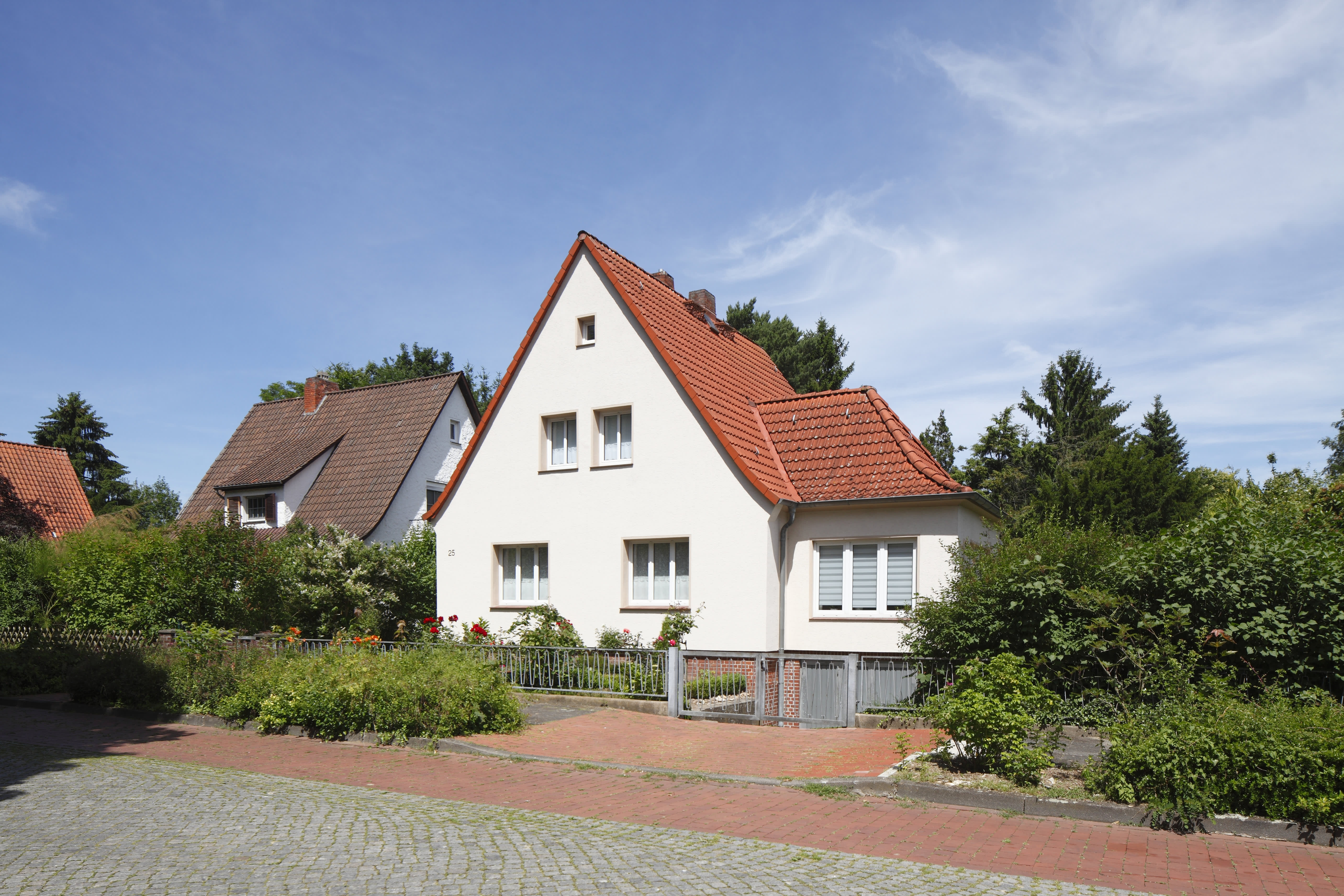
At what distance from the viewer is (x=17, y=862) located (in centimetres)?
675

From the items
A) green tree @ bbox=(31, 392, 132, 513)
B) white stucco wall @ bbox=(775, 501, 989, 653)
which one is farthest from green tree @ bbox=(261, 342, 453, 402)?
white stucco wall @ bbox=(775, 501, 989, 653)

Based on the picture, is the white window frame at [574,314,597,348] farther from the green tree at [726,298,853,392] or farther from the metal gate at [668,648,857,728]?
the green tree at [726,298,853,392]

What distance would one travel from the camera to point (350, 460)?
1251 inches

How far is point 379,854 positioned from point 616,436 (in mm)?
13526

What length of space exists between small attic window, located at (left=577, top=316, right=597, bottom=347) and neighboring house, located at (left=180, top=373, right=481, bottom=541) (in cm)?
1149

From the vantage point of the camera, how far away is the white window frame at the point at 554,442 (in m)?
20.5

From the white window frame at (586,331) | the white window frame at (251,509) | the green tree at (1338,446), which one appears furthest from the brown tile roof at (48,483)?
the green tree at (1338,446)

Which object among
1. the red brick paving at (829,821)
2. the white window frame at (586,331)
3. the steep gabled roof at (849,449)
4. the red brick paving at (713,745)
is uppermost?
the white window frame at (586,331)

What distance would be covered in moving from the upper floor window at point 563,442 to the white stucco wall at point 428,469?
8333 millimetres

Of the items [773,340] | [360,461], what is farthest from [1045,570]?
[773,340]

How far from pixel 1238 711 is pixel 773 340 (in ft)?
120

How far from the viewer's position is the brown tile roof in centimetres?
3312

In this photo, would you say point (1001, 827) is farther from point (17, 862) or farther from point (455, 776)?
point (17, 862)

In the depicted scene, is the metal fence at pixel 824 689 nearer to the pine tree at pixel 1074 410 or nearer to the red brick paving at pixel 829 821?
the red brick paving at pixel 829 821
